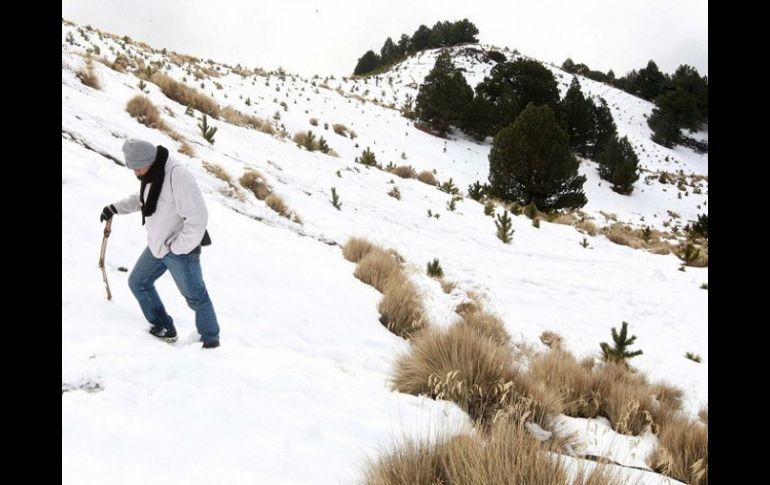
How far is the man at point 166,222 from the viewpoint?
2.88 metres

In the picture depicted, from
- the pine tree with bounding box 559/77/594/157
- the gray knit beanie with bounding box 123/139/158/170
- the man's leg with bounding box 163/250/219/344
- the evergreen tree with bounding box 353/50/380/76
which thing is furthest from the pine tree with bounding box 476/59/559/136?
the evergreen tree with bounding box 353/50/380/76

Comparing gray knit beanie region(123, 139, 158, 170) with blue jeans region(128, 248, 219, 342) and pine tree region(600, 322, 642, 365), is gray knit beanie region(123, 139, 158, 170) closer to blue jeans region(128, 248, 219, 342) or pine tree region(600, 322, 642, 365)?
blue jeans region(128, 248, 219, 342)

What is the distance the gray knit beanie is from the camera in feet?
8.98

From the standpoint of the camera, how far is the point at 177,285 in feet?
10.2

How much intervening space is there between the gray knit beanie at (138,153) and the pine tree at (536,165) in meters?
16.7

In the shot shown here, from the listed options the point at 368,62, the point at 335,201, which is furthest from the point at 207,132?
the point at 368,62

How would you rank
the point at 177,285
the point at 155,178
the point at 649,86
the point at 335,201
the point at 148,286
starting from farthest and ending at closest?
the point at 649,86
the point at 335,201
the point at 148,286
the point at 177,285
the point at 155,178

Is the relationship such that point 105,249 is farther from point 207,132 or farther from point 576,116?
point 576,116

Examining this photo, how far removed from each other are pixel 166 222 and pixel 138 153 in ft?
1.61

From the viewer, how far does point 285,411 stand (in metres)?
2.62

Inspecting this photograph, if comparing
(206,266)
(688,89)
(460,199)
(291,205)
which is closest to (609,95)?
(688,89)

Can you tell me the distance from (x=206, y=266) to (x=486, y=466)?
3970 mm

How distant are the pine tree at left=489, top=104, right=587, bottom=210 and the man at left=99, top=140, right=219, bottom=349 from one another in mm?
16462
